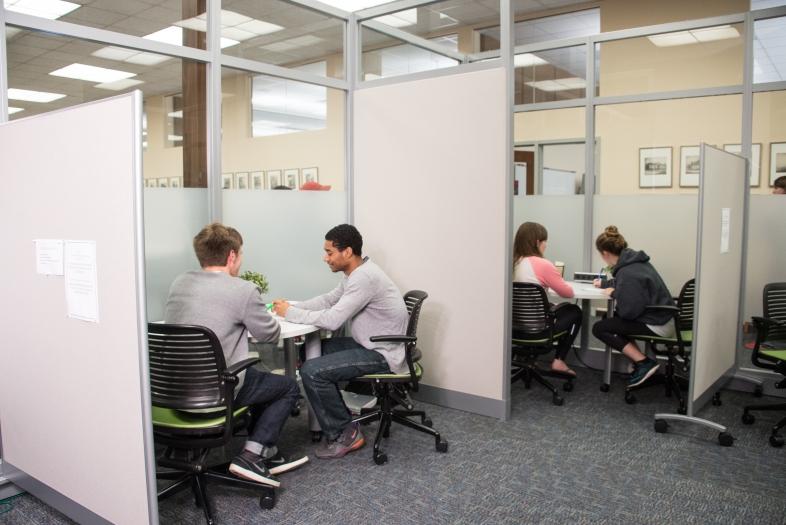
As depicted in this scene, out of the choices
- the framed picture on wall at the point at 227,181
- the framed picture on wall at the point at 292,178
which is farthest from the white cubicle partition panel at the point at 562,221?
the framed picture on wall at the point at 227,181

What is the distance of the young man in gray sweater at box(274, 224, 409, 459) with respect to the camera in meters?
2.66

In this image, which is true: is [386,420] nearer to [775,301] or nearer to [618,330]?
[618,330]

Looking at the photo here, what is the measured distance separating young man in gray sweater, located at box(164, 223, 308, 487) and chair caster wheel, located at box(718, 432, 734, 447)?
203 cm

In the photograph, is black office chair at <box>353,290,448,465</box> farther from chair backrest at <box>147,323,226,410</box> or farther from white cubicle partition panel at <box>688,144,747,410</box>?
white cubicle partition panel at <box>688,144,747,410</box>

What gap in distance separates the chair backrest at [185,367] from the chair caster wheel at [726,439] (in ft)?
7.65

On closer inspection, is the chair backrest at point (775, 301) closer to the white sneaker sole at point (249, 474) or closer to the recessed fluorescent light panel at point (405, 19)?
the white sneaker sole at point (249, 474)

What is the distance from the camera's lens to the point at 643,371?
11.5 feet

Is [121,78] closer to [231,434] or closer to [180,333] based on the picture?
[180,333]

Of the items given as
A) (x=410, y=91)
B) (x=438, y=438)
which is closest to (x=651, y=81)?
(x=410, y=91)

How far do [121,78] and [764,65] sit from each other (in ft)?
11.8

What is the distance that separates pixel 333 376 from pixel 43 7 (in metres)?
1.93

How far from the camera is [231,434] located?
2148 millimetres

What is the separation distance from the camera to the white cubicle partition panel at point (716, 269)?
291 centimetres

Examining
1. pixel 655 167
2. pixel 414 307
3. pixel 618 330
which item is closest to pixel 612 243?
pixel 618 330
